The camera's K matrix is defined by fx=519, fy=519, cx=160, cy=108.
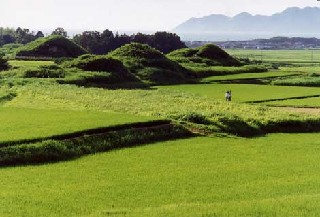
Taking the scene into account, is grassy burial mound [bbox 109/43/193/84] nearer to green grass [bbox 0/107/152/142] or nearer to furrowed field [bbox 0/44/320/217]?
furrowed field [bbox 0/44/320/217]

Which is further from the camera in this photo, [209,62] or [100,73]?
[209,62]

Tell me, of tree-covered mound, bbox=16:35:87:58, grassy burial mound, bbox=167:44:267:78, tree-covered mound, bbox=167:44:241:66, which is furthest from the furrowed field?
tree-covered mound, bbox=16:35:87:58

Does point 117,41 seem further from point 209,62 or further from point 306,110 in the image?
point 306,110

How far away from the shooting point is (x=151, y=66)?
2159 inches

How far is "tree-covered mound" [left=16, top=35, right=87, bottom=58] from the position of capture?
2697 inches

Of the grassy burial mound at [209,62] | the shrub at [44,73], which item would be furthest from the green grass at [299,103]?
the grassy burial mound at [209,62]

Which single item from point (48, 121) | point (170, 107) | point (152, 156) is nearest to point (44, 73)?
point (170, 107)

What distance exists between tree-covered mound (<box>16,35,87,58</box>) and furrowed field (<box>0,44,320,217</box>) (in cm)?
3500

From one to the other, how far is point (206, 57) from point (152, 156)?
5317 cm

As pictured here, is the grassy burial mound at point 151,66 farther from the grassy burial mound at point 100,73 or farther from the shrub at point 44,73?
the shrub at point 44,73

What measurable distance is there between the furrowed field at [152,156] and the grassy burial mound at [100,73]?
881 cm

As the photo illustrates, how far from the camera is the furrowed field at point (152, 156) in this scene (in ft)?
41.8

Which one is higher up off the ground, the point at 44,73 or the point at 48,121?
the point at 44,73

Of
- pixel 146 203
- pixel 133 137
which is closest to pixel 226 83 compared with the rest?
pixel 133 137
